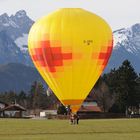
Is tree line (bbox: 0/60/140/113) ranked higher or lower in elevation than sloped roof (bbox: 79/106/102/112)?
higher

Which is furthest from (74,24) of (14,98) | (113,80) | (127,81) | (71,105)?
(14,98)

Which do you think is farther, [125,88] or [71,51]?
[125,88]

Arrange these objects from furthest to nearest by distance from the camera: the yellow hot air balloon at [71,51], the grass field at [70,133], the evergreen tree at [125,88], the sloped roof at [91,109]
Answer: the sloped roof at [91,109]
the evergreen tree at [125,88]
the yellow hot air balloon at [71,51]
the grass field at [70,133]

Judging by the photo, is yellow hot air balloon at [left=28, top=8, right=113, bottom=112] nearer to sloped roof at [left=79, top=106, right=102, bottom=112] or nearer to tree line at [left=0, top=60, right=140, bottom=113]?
tree line at [left=0, top=60, right=140, bottom=113]

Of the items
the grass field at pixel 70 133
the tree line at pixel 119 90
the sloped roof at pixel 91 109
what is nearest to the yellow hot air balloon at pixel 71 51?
the grass field at pixel 70 133

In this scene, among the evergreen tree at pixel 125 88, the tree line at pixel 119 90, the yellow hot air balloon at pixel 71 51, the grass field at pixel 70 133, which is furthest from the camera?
the tree line at pixel 119 90

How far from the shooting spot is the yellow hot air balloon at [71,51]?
38.2 metres

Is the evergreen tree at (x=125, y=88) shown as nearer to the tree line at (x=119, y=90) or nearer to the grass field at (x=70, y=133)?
the tree line at (x=119, y=90)

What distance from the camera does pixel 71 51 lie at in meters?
38.2

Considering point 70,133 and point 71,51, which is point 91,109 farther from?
point 71,51

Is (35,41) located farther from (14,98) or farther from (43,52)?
(14,98)

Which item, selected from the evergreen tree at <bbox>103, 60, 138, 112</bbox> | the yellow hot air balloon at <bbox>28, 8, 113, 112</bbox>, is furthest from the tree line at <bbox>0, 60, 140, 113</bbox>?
the yellow hot air balloon at <bbox>28, 8, 113, 112</bbox>

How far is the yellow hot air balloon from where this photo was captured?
38156mm

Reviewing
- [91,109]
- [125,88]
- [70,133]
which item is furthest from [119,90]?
[70,133]
